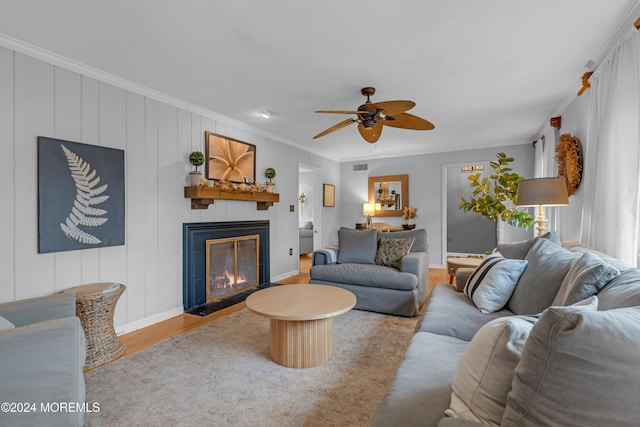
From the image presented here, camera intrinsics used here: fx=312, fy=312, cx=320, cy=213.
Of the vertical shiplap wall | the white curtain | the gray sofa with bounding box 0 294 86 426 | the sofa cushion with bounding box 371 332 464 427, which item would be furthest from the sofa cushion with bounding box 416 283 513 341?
the vertical shiplap wall

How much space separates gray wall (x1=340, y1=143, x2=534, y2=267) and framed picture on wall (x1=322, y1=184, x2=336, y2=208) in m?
0.37

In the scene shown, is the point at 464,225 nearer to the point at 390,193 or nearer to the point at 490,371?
the point at 390,193

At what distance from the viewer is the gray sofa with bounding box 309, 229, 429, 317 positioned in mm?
3373

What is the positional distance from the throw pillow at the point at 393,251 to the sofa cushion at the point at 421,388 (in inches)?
87.4

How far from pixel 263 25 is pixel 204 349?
8.23 feet

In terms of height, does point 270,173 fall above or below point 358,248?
above

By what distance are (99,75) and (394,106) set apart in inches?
103

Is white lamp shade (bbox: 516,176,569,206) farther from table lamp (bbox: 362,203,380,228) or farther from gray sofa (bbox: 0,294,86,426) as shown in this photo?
table lamp (bbox: 362,203,380,228)

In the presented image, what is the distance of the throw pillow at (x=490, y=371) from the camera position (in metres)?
0.84

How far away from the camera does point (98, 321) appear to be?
242 cm

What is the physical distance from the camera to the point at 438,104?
3.65m

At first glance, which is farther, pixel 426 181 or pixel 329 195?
pixel 329 195

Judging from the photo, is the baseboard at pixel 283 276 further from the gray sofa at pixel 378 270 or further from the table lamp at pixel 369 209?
the table lamp at pixel 369 209

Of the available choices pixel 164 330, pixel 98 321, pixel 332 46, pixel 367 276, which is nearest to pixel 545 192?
pixel 367 276
